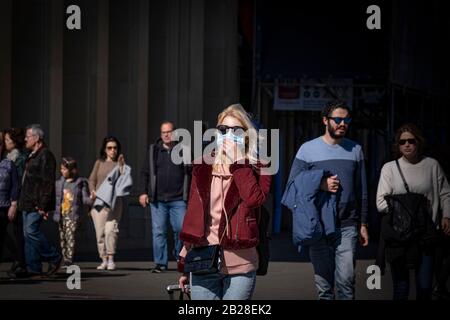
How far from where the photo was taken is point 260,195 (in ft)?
26.0

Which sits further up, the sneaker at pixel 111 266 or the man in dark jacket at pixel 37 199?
the man in dark jacket at pixel 37 199

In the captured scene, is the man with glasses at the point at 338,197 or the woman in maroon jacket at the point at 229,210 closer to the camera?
the woman in maroon jacket at the point at 229,210

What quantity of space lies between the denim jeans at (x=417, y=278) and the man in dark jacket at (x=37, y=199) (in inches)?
215

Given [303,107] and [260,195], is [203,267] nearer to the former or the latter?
[260,195]

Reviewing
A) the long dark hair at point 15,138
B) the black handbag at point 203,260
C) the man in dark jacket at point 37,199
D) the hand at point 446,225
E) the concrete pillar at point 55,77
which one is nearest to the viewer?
the black handbag at point 203,260

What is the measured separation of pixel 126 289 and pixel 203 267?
6.44m

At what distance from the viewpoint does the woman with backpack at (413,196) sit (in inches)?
433

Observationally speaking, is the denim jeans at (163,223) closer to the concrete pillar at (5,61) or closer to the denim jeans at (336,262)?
the concrete pillar at (5,61)

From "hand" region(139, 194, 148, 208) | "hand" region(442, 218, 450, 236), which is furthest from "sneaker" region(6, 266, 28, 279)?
"hand" region(442, 218, 450, 236)

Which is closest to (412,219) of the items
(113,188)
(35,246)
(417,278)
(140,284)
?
(417,278)

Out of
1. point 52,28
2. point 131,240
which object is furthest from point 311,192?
point 131,240

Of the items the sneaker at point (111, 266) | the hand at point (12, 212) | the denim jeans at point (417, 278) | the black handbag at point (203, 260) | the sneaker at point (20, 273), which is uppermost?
the black handbag at point (203, 260)

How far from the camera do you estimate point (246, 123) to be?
795 cm

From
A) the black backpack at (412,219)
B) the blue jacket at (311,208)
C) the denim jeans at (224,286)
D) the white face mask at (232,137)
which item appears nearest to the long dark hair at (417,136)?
the black backpack at (412,219)
